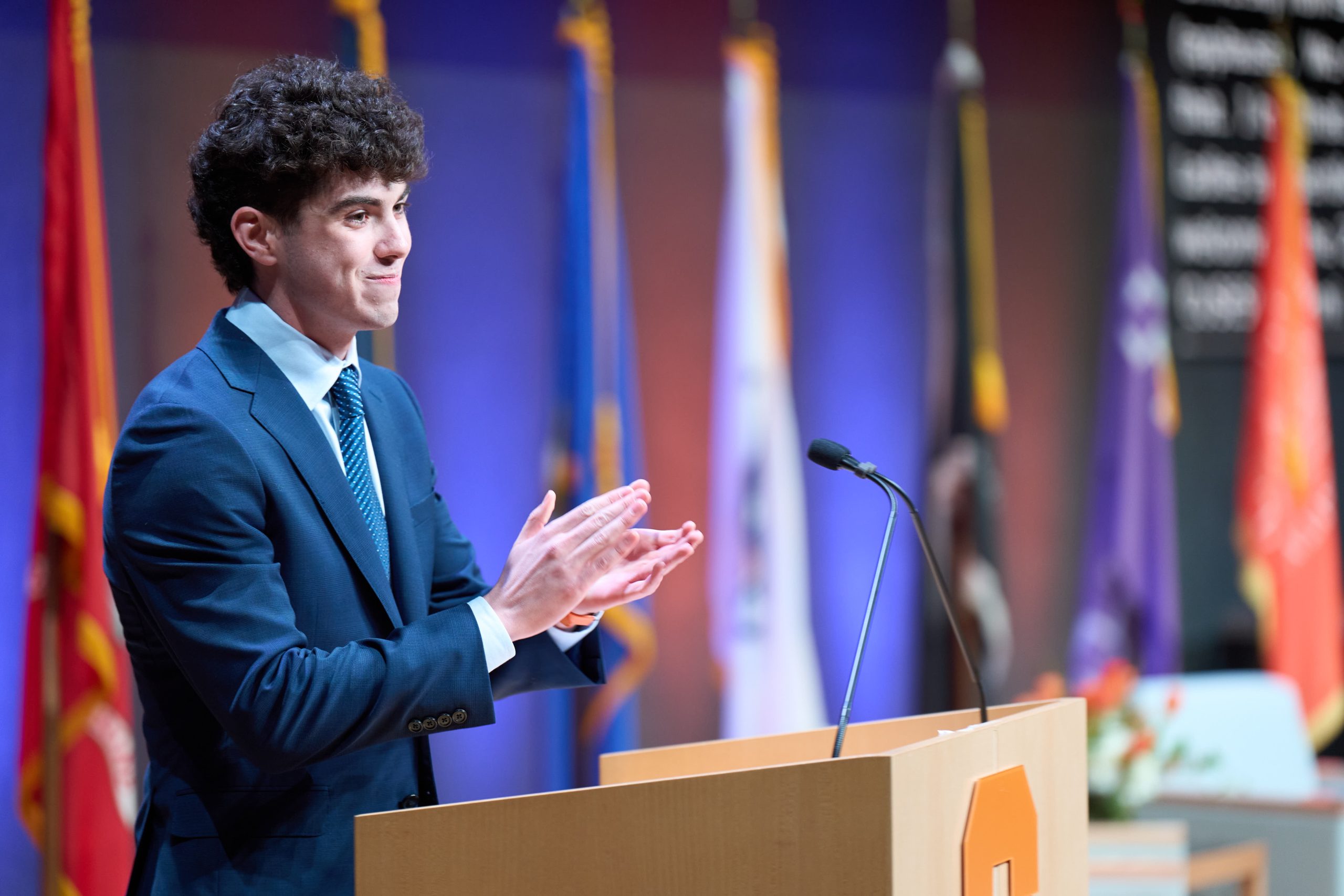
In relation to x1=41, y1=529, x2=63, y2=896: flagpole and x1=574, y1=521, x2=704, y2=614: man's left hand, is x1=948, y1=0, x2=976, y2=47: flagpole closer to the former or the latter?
x1=41, y1=529, x2=63, y2=896: flagpole

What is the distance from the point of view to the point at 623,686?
12.7ft

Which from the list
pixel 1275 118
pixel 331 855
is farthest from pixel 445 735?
pixel 1275 118

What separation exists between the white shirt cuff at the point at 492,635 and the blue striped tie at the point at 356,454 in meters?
0.19

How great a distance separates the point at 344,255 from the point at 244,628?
49 centimetres

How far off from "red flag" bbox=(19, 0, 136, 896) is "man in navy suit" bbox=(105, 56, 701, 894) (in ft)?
4.81

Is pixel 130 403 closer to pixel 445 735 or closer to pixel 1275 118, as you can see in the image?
pixel 445 735

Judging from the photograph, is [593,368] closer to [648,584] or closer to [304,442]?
[648,584]

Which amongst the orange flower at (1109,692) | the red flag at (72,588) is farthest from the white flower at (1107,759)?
the red flag at (72,588)

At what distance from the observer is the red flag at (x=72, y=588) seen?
302 centimetres

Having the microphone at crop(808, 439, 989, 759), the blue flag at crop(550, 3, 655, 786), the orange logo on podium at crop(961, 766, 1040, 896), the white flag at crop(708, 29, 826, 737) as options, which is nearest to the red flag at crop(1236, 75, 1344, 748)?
the white flag at crop(708, 29, 826, 737)

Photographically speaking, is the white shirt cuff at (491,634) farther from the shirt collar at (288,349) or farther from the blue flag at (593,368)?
the blue flag at (593,368)

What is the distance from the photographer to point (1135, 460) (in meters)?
4.89

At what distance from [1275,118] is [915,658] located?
8.48 feet

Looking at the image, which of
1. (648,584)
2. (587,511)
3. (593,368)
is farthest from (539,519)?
(593,368)
